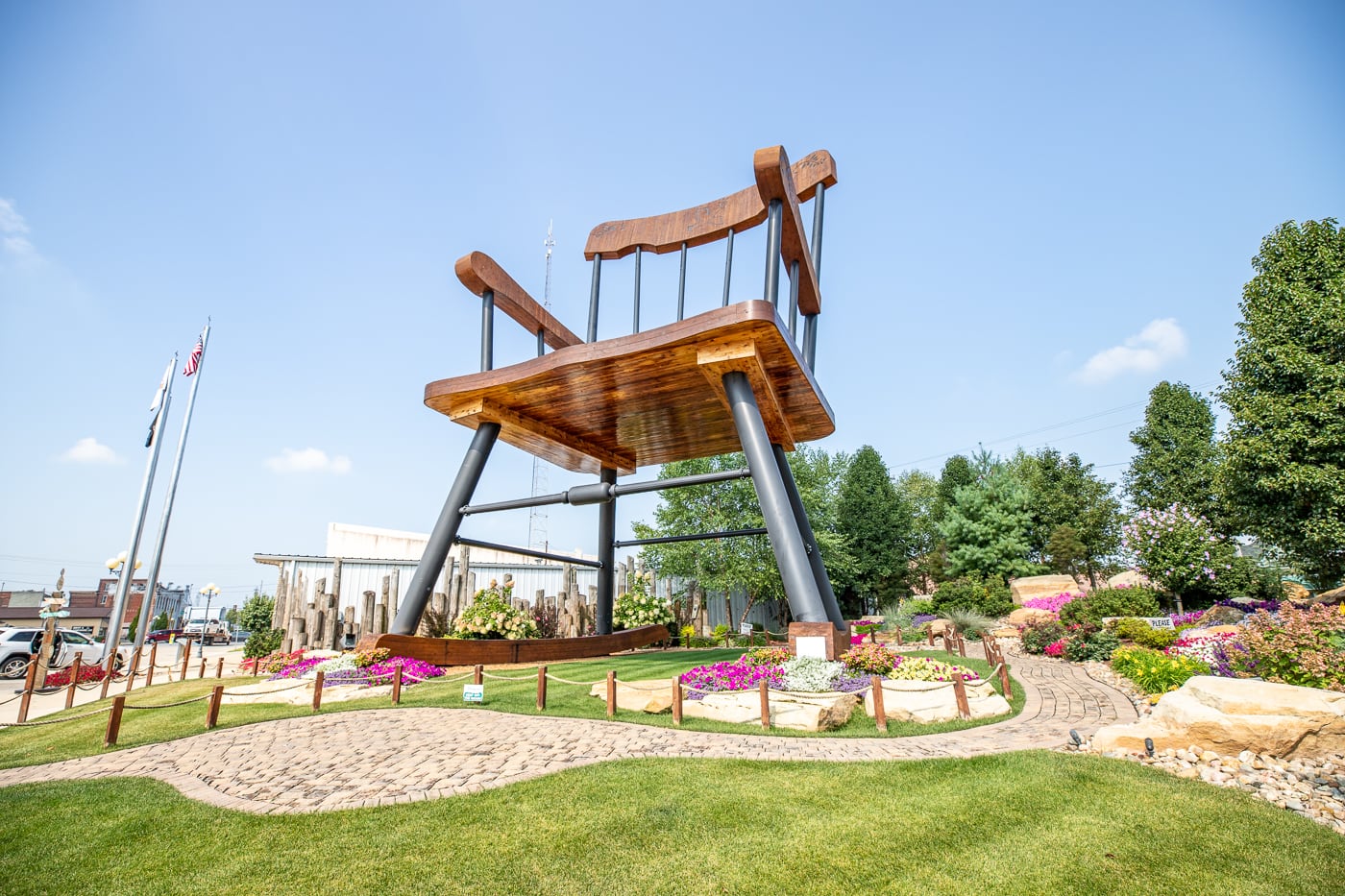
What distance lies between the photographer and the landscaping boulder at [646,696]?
27.7 ft

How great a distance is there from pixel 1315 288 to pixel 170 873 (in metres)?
26.9

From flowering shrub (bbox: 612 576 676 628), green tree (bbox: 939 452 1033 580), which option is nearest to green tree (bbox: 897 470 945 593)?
green tree (bbox: 939 452 1033 580)

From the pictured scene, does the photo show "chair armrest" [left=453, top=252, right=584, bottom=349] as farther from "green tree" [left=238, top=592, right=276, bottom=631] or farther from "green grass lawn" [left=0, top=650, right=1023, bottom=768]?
"green tree" [left=238, top=592, right=276, bottom=631]

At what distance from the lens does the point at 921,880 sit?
12.5ft

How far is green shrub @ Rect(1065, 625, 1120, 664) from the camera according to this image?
1454cm

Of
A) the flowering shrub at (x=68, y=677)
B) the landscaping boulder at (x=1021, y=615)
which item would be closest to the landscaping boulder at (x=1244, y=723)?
the landscaping boulder at (x=1021, y=615)

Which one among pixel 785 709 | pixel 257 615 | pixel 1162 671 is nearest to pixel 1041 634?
pixel 1162 671

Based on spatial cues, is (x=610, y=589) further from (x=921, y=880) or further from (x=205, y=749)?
(x=921, y=880)

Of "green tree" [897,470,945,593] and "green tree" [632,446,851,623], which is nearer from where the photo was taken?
"green tree" [632,446,851,623]

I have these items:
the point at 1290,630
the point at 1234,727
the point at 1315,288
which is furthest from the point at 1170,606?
the point at 1234,727

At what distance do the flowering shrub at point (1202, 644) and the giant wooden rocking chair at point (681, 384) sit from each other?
630cm

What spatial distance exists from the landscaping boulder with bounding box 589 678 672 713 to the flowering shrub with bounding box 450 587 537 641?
223 inches

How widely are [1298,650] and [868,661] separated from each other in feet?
18.0

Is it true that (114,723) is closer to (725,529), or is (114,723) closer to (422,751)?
(422,751)
